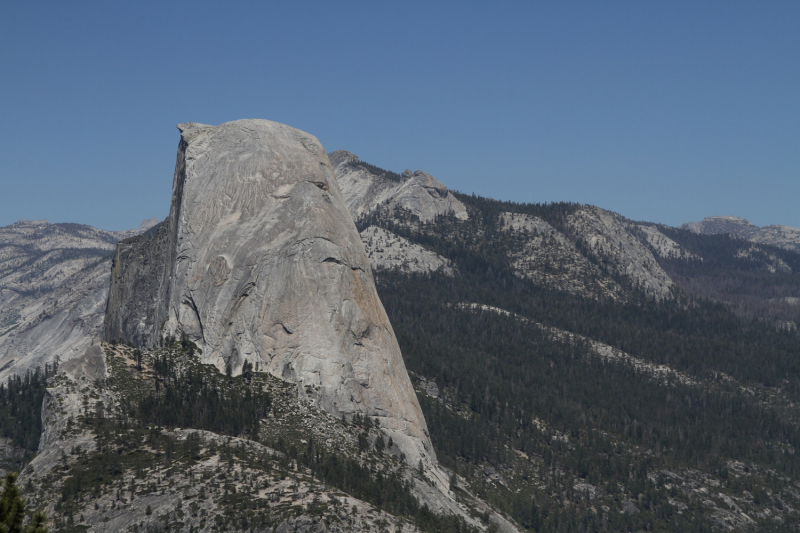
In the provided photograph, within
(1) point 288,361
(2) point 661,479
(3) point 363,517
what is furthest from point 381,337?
(2) point 661,479

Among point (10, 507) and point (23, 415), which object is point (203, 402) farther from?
point (10, 507)

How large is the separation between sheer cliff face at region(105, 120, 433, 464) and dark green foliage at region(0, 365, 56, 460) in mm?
20956

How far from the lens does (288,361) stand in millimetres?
135625

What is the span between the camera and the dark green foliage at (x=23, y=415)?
13750cm

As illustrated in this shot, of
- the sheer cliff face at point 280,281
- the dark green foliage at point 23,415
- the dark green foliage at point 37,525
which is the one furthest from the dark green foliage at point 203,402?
the dark green foliage at point 37,525

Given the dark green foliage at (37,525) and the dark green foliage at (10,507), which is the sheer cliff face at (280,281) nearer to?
the dark green foliage at (37,525)

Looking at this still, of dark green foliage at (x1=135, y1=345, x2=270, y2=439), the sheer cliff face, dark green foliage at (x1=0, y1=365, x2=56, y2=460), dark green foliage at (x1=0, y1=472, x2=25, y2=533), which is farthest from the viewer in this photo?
dark green foliage at (x1=0, y1=365, x2=56, y2=460)

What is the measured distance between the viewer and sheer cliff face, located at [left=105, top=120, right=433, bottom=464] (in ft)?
446

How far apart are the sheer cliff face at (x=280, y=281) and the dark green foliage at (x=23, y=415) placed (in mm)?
20956

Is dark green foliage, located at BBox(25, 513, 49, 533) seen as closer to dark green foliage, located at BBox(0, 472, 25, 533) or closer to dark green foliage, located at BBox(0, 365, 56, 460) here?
dark green foliage, located at BBox(0, 472, 25, 533)

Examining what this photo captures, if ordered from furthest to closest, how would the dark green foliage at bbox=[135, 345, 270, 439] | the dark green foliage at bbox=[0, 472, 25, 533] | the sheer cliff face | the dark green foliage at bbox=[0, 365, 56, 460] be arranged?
the dark green foliage at bbox=[0, 365, 56, 460], the sheer cliff face, the dark green foliage at bbox=[135, 345, 270, 439], the dark green foliage at bbox=[0, 472, 25, 533]

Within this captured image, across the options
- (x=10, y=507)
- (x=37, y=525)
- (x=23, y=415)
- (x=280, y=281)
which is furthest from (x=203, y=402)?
(x=10, y=507)

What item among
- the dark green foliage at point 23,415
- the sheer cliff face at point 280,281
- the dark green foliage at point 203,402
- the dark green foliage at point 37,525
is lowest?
the dark green foliage at point 23,415

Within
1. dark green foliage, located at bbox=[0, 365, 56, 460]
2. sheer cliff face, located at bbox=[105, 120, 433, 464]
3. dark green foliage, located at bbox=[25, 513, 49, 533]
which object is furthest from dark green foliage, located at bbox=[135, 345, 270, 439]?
dark green foliage, located at bbox=[25, 513, 49, 533]
